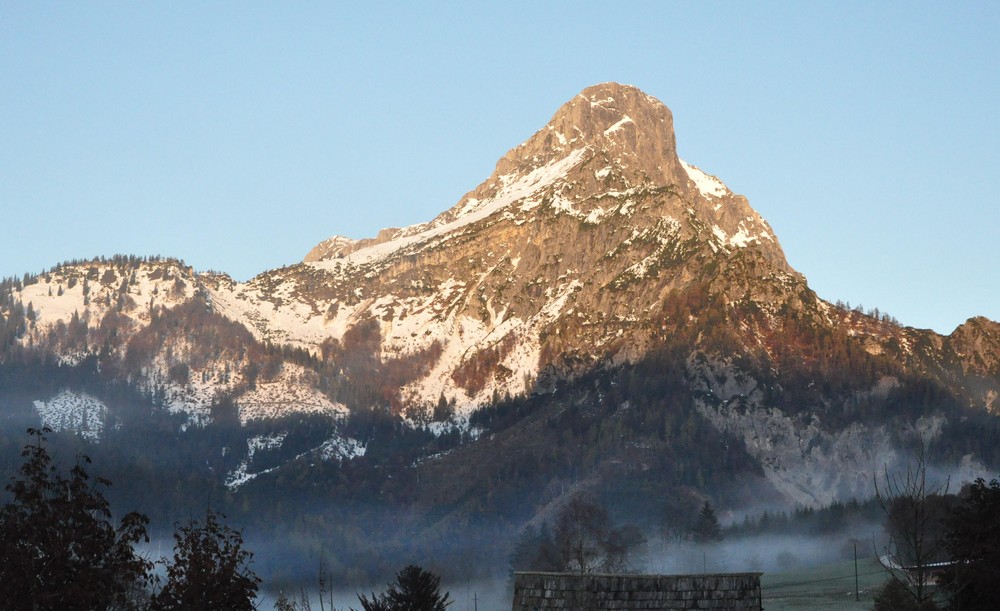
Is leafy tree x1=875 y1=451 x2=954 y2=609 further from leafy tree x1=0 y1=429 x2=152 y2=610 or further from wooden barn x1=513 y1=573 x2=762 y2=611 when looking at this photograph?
leafy tree x1=0 y1=429 x2=152 y2=610

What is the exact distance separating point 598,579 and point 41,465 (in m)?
29.4

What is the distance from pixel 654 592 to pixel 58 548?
101ft

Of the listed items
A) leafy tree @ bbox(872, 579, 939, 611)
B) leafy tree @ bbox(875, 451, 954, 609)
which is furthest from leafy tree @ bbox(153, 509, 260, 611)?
leafy tree @ bbox(872, 579, 939, 611)

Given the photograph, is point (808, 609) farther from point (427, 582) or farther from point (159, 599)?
point (159, 599)

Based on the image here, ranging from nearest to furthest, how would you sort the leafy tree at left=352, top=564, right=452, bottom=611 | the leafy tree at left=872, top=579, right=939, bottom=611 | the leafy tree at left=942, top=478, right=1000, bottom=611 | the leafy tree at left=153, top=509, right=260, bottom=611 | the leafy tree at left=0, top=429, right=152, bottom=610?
the leafy tree at left=0, top=429, right=152, bottom=610, the leafy tree at left=153, top=509, right=260, bottom=611, the leafy tree at left=942, top=478, right=1000, bottom=611, the leafy tree at left=872, top=579, right=939, bottom=611, the leafy tree at left=352, top=564, right=452, bottom=611

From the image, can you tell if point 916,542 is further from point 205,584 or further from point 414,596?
point 414,596

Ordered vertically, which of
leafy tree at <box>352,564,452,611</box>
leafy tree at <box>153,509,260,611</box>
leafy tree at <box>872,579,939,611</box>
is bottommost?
leafy tree at <box>872,579,939,611</box>

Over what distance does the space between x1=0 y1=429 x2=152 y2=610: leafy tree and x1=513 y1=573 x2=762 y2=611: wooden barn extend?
960 inches

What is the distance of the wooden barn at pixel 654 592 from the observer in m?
81.5

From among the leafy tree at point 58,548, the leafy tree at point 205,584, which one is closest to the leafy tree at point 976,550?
the leafy tree at point 205,584

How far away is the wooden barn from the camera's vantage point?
81.5m

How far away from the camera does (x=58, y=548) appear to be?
63656 millimetres

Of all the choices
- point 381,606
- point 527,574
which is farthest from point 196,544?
point 381,606

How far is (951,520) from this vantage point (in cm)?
11738
